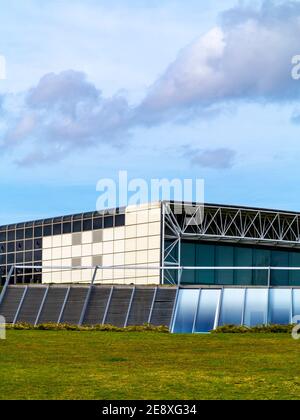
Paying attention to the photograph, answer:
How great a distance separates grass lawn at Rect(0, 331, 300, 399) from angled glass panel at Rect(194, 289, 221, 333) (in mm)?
9489

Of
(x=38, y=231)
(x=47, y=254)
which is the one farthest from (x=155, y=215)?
(x=38, y=231)

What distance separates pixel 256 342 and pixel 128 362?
9.56 m

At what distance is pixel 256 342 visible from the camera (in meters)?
33.1

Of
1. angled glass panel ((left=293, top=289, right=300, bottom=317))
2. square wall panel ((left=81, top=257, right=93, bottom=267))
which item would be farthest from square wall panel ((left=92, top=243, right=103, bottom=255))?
angled glass panel ((left=293, top=289, right=300, bottom=317))

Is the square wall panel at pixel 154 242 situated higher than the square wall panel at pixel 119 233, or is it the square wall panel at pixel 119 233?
the square wall panel at pixel 119 233

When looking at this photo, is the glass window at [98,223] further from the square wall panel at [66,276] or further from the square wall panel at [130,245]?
the square wall panel at [66,276]

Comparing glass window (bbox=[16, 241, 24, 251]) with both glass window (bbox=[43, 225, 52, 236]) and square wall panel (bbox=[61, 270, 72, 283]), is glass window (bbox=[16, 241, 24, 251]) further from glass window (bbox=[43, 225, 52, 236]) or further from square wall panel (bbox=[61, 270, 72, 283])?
square wall panel (bbox=[61, 270, 72, 283])

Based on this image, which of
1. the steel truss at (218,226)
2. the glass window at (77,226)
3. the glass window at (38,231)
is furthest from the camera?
the glass window at (38,231)

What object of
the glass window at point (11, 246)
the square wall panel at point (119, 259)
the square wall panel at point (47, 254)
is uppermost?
the glass window at point (11, 246)

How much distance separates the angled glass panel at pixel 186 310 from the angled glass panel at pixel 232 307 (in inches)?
61.0

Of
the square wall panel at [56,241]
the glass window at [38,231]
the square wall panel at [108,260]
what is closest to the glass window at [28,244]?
the glass window at [38,231]

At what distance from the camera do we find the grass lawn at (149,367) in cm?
1884
